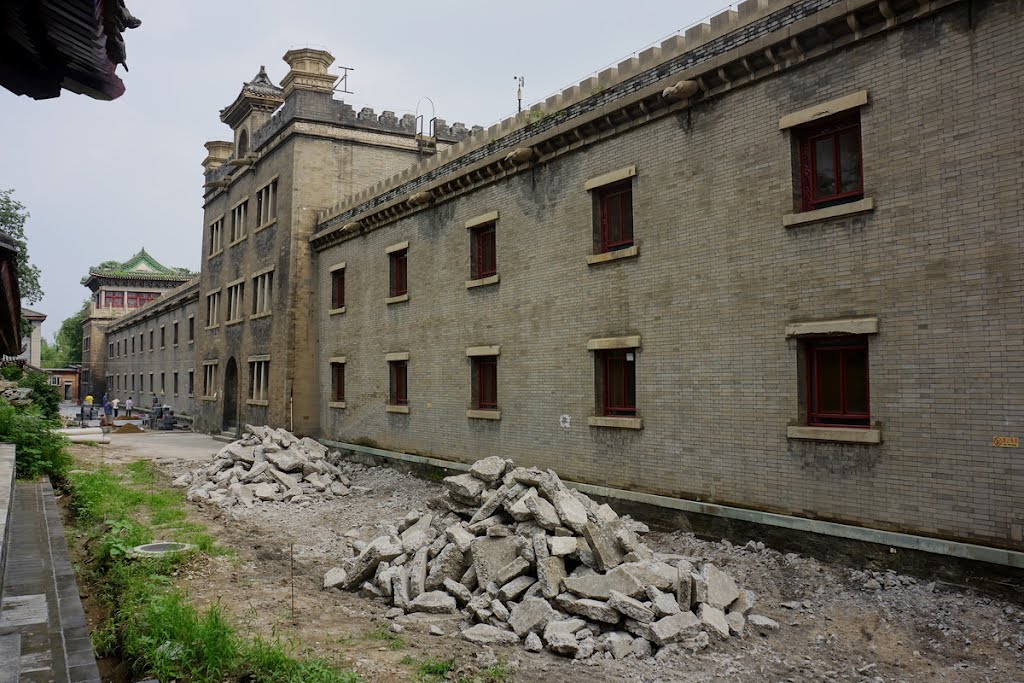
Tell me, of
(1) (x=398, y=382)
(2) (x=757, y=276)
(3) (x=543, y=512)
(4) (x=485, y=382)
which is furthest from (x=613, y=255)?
(1) (x=398, y=382)

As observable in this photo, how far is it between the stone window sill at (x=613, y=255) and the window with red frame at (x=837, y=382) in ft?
11.8

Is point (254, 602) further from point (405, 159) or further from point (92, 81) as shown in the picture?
point (405, 159)

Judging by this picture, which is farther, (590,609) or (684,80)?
(684,80)

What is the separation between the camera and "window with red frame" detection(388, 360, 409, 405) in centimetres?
2044

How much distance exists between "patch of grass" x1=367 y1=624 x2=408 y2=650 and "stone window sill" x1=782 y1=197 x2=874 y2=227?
7773mm

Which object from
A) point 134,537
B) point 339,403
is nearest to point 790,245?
point 134,537

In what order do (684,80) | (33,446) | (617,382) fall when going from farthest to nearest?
(33,446) → (617,382) → (684,80)

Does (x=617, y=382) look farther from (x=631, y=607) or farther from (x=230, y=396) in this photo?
(x=230, y=396)

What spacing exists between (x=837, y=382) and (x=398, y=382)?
1308cm

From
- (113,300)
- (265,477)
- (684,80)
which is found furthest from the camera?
(113,300)

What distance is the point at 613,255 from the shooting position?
43.8ft

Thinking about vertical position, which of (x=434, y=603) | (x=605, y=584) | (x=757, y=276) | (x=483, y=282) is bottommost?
(x=434, y=603)

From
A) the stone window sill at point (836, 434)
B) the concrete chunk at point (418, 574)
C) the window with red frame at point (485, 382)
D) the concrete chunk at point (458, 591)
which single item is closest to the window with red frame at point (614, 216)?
the window with red frame at point (485, 382)

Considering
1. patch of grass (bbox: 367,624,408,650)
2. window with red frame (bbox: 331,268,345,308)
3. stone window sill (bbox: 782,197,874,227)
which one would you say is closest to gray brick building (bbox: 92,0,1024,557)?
stone window sill (bbox: 782,197,874,227)
